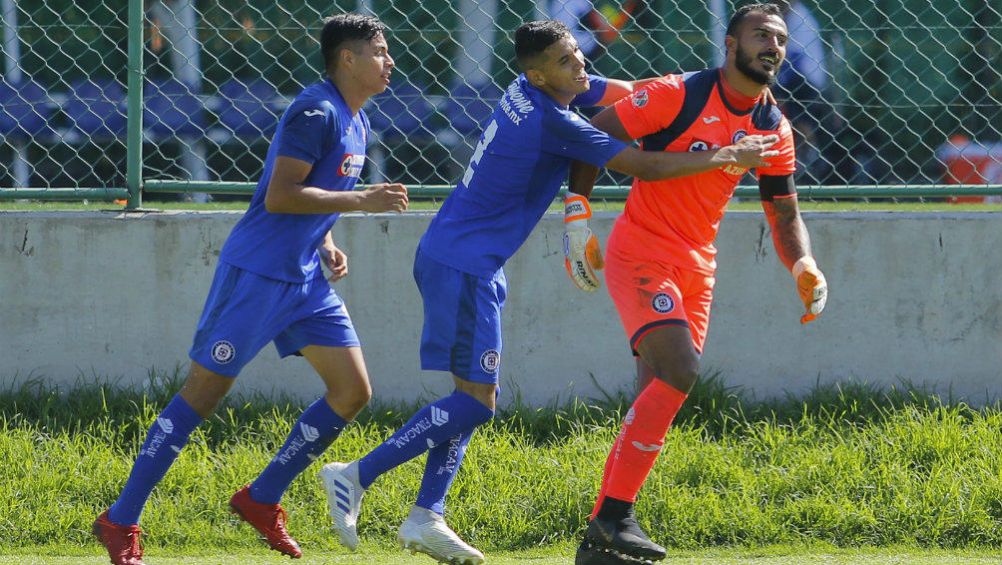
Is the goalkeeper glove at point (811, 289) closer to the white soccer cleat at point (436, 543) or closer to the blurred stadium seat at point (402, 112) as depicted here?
the white soccer cleat at point (436, 543)

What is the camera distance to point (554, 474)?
502cm

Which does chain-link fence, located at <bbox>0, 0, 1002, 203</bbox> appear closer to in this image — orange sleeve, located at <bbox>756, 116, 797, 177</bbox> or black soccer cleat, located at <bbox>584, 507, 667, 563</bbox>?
orange sleeve, located at <bbox>756, 116, 797, 177</bbox>

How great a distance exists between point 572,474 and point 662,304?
3.24 feet

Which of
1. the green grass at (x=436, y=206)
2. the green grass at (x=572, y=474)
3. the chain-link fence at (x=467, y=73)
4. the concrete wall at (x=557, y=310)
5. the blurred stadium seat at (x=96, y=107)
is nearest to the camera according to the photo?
the green grass at (x=572, y=474)

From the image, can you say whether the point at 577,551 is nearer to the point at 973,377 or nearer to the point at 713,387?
the point at 713,387

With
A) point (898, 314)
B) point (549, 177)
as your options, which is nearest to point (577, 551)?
point (549, 177)

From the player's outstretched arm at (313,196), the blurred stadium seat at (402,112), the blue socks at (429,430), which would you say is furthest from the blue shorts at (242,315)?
the blurred stadium seat at (402,112)

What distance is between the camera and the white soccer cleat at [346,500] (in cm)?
426

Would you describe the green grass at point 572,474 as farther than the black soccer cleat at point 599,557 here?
Yes

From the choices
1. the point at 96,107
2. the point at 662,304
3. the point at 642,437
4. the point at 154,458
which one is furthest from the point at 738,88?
the point at 96,107

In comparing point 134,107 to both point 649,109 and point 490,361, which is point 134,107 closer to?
point 490,361

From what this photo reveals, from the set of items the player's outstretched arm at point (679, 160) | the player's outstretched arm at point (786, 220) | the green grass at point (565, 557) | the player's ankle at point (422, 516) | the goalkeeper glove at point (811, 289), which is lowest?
the green grass at point (565, 557)

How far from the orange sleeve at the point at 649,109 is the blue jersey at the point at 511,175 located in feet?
0.65

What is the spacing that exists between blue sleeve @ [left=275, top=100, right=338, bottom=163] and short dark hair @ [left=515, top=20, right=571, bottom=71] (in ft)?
2.16
